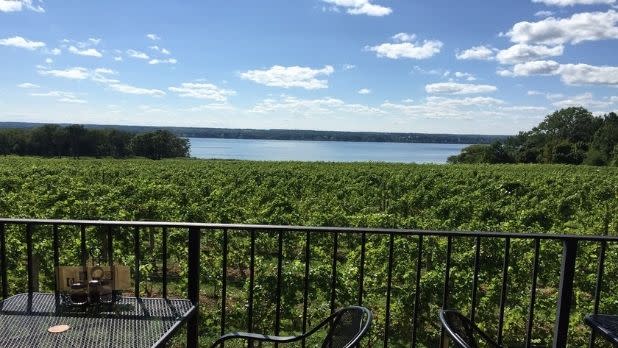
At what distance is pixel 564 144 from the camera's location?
213ft

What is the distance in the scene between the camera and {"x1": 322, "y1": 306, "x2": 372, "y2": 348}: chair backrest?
78.6 inches

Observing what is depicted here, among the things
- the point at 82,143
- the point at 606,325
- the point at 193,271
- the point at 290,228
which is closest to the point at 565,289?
the point at 606,325

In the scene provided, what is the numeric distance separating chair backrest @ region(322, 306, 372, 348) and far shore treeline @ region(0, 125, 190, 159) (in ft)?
284

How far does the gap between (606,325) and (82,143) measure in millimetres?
87680

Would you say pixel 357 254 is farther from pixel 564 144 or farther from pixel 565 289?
pixel 564 144

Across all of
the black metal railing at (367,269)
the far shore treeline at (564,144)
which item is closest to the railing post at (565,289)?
the black metal railing at (367,269)

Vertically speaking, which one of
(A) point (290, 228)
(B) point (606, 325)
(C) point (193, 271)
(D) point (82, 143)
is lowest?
(D) point (82, 143)

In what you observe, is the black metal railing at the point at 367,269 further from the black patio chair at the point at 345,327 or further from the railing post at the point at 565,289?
the black patio chair at the point at 345,327

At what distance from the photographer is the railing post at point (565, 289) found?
2.75 m

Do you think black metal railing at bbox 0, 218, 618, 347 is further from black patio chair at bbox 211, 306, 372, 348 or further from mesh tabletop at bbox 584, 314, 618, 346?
black patio chair at bbox 211, 306, 372, 348

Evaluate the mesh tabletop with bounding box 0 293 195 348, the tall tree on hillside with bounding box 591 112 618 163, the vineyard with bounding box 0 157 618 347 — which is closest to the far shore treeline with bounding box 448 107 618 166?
the tall tree on hillside with bounding box 591 112 618 163

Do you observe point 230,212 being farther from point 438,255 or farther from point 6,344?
point 6,344

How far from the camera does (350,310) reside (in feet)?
7.22

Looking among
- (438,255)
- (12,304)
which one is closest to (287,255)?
(438,255)
